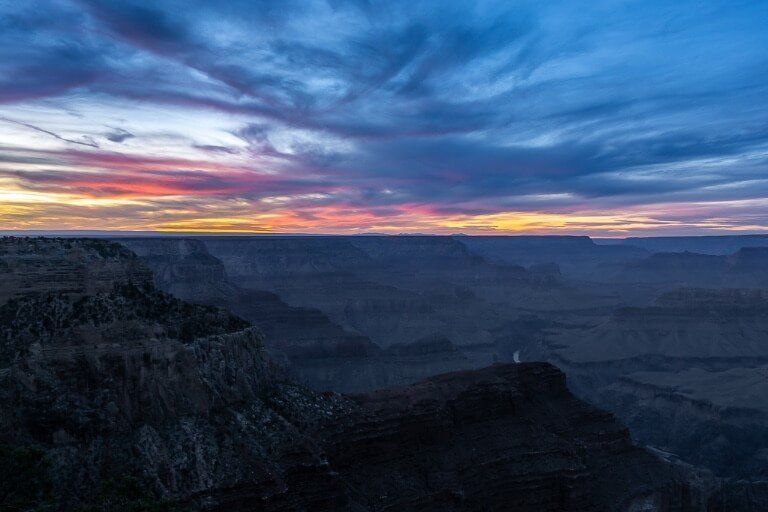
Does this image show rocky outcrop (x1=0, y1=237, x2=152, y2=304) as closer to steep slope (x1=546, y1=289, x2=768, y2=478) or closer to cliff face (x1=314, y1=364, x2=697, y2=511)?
cliff face (x1=314, y1=364, x2=697, y2=511)

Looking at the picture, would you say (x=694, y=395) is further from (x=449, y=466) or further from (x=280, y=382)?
(x=280, y=382)

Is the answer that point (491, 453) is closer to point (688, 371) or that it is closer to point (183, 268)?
point (688, 371)

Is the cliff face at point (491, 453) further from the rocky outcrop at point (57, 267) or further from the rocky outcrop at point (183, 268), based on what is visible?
the rocky outcrop at point (183, 268)

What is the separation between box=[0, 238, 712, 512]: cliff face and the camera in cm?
3462

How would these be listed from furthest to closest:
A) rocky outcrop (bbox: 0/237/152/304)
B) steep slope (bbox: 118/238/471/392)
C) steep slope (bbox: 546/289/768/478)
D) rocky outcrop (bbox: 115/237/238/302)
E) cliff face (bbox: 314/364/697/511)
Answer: rocky outcrop (bbox: 115/237/238/302), steep slope (bbox: 118/238/471/392), steep slope (bbox: 546/289/768/478), cliff face (bbox: 314/364/697/511), rocky outcrop (bbox: 0/237/152/304)

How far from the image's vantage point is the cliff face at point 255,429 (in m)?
34.6

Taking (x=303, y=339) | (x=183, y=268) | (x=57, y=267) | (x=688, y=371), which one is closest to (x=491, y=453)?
(x=57, y=267)

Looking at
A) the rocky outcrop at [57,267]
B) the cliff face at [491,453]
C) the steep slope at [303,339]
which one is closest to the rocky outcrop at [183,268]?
the steep slope at [303,339]

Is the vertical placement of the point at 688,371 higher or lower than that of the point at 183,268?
lower

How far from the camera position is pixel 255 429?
4166 centimetres

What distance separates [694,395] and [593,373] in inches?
1184

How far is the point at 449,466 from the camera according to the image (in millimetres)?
49094

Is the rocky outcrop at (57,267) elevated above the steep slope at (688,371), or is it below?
above

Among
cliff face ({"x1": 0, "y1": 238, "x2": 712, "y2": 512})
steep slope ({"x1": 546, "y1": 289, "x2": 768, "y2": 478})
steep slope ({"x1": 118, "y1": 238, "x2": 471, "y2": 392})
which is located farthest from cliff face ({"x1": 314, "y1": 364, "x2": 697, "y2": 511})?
steep slope ({"x1": 118, "y1": 238, "x2": 471, "y2": 392})
